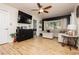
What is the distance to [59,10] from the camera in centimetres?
214

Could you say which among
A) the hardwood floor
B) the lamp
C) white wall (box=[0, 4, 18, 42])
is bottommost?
the hardwood floor

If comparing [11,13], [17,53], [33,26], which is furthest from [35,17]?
[17,53]

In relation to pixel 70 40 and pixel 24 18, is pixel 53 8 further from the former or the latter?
pixel 70 40

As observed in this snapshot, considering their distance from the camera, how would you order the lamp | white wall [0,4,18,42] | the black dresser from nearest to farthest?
the lamp
white wall [0,4,18,42]
the black dresser

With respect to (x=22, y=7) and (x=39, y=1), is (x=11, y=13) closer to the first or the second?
(x=22, y=7)

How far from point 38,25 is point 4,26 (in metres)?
0.80

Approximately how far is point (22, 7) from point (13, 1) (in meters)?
0.23

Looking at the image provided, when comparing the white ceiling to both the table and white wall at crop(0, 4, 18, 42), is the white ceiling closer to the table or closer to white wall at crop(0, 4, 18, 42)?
white wall at crop(0, 4, 18, 42)

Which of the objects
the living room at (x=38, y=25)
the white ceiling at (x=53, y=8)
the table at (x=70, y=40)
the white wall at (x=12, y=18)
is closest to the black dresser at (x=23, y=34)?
the living room at (x=38, y=25)

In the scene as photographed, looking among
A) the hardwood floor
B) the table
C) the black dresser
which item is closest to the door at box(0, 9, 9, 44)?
the hardwood floor

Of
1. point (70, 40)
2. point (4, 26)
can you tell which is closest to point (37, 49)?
point (70, 40)

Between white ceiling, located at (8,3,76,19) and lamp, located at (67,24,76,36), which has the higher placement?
white ceiling, located at (8,3,76,19)

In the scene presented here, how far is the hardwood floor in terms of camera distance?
2.08 metres

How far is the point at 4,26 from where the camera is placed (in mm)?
2125
